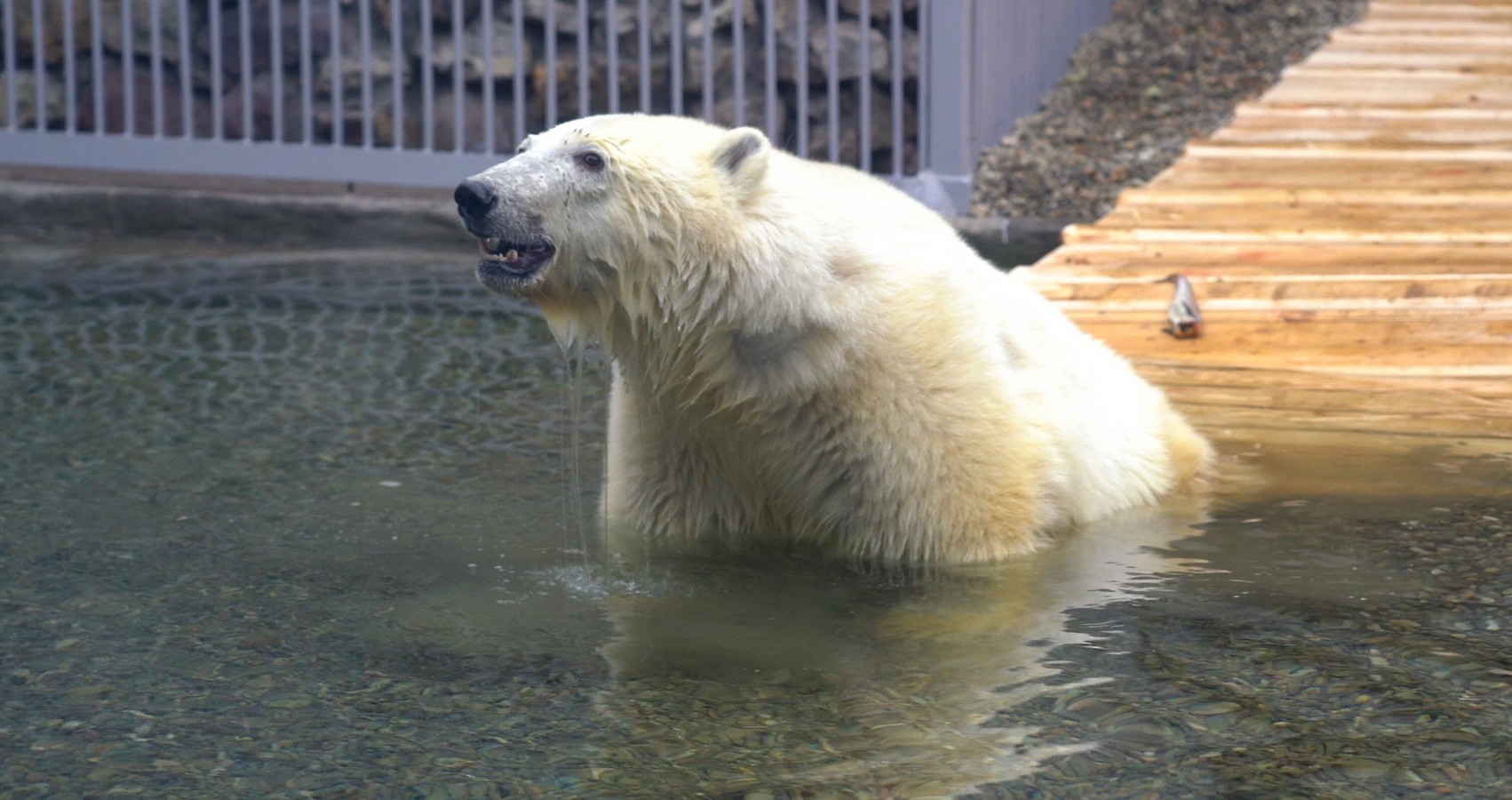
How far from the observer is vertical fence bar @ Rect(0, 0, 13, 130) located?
8.09m

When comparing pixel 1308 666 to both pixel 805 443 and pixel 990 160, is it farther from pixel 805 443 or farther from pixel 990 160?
pixel 990 160

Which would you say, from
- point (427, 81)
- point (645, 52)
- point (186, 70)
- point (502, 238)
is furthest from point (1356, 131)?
point (186, 70)

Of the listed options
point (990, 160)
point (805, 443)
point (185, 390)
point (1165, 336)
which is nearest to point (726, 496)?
point (805, 443)

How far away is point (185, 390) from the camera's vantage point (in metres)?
5.02

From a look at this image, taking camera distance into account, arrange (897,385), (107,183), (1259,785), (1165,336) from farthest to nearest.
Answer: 1. (107,183)
2. (1165,336)
3. (897,385)
4. (1259,785)

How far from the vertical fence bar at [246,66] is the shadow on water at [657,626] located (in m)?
3.32

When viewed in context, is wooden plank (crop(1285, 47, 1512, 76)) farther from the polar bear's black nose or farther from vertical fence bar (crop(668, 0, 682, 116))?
the polar bear's black nose

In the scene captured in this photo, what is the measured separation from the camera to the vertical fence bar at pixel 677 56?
7.72 metres

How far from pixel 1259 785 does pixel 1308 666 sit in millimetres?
556

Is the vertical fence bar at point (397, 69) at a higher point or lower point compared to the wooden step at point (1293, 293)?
higher

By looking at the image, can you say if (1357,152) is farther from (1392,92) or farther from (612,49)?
(612,49)

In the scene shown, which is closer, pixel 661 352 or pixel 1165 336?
pixel 661 352

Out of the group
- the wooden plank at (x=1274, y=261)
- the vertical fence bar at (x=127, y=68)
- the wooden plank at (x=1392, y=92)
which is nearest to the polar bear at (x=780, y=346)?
the wooden plank at (x=1274, y=261)

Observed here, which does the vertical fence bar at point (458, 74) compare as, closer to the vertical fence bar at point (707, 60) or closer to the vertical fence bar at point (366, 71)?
the vertical fence bar at point (366, 71)
